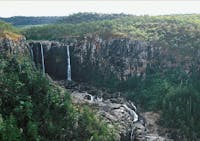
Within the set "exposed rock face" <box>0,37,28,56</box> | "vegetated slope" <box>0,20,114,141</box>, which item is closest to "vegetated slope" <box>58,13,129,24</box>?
"exposed rock face" <box>0,37,28,56</box>

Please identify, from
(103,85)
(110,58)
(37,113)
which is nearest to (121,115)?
(37,113)

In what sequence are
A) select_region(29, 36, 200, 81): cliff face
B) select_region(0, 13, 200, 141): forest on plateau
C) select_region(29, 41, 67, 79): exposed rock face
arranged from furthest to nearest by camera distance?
select_region(29, 41, 67, 79): exposed rock face < select_region(29, 36, 200, 81): cliff face < select_region(0, 13, 200, 141): forest on plateau

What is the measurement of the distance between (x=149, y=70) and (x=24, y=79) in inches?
1054

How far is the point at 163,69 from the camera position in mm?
75375

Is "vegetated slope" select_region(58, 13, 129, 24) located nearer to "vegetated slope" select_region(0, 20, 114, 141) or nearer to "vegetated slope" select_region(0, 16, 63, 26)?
"vegetated slope" select_region(0, 16, 63, 26)

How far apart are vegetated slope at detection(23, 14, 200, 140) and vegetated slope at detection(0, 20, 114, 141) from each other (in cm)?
1423

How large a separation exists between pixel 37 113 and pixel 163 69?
30.4 metres

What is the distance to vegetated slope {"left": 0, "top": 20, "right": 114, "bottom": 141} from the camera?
46.7 m

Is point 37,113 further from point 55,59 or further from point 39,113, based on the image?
point 55,59

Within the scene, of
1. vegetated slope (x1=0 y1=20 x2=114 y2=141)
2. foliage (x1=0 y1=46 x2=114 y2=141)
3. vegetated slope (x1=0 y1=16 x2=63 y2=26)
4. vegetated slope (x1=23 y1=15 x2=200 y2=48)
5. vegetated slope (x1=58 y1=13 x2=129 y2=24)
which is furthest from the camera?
vegetated slope (x1=0 y1=16 x2=63 y2=26)

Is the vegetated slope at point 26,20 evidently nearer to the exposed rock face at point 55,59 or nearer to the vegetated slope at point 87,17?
the vegetated slope at point 87,17

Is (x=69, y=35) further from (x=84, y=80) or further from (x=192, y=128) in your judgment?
(x=192, y=128)

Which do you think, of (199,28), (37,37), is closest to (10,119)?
(37,37)

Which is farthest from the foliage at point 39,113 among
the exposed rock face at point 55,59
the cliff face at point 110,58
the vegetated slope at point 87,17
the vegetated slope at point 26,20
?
the vegetated slope at point 26,20
